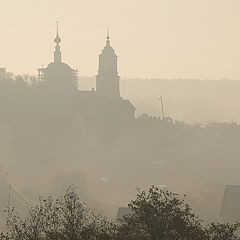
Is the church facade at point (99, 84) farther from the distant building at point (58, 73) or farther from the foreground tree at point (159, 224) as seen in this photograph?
the foreground tree at point (159, 224)

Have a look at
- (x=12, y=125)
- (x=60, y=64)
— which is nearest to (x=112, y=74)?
(x=60, y=64)

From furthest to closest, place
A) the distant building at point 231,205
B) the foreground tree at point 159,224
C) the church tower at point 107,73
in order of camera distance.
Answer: the church tower at point 107,73 → the distant building at point 231,205 → the foreground tree at point 159,224

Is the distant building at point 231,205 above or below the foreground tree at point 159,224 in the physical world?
below

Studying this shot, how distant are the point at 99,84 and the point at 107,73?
2.33 m

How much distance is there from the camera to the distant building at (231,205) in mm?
62469

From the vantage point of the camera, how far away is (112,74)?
103 m

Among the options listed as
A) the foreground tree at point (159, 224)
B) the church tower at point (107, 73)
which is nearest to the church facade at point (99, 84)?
the church tower at point (107, 73)

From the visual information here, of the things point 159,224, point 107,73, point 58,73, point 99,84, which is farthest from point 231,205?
point 58,73

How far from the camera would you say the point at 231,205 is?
207ft

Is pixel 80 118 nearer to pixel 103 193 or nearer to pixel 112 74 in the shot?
pixel 112 74

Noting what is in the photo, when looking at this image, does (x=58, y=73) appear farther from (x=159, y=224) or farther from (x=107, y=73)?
(x=159, y=224)

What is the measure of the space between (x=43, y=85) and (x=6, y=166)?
20008mm

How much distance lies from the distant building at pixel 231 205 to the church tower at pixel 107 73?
1618 inches

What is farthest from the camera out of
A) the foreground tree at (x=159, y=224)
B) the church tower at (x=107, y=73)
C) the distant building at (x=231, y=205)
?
the church tower at (x=107, y=73)
